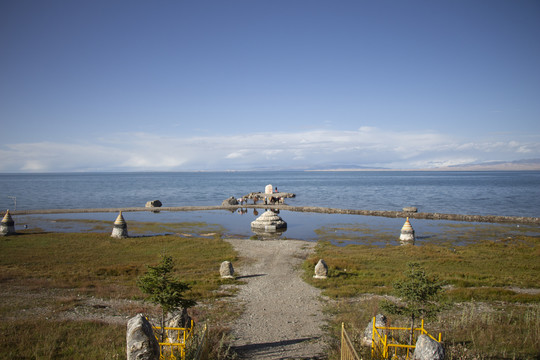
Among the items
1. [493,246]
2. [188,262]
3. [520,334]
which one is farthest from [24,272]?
[493,246]

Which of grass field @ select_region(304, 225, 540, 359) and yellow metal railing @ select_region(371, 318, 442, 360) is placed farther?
grass field @ select_region(304, 225, 540, 359)

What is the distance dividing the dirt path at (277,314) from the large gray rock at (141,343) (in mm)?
3794

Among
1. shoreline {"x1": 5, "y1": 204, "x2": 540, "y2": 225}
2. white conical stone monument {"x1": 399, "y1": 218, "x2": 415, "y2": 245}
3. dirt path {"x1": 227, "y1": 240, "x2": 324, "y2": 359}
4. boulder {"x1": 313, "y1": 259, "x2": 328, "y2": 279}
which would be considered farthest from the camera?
shoreline {"x1": 5, "y1": 204, "x2": 540, "y2": 225}

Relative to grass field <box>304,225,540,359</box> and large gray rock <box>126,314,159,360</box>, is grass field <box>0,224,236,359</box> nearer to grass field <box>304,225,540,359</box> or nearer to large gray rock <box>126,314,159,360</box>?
large gray rock <box>126,314,159,360</box>

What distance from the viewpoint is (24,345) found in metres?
11.2

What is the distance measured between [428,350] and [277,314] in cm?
720

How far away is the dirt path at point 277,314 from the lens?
37.6ft

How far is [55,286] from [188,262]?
8521 millimetres

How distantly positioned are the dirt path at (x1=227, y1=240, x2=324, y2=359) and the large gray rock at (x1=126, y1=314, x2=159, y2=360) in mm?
3794

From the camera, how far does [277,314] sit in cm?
1484

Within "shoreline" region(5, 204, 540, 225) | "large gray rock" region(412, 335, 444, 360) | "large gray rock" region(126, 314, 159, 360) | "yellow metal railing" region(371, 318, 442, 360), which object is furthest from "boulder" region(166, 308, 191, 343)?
"shoreline" region(5, 204, 540, 225)

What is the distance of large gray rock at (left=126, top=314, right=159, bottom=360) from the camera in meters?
7.93

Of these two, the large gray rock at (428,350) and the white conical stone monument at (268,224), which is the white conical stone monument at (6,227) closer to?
the white conical stone monument at (268,224)

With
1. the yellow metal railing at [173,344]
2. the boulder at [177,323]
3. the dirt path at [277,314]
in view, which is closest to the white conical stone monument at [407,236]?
the dirt path at [277,314]
